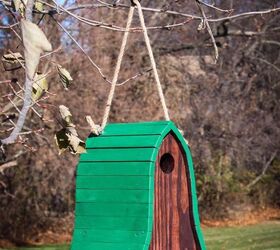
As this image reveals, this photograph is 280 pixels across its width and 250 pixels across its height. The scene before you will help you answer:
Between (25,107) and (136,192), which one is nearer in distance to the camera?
(25,107)

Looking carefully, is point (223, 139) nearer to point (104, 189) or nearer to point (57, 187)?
point (57, 187)

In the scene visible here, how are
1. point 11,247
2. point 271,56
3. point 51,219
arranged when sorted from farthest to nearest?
1. point 271,56
2. point 51,219
3. point 11,247

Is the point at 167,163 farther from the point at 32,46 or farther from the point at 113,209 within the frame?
the point at 32,46

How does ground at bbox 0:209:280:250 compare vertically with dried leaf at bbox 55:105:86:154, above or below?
above

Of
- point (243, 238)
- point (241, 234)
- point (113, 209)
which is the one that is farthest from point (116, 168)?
point (241, 234)

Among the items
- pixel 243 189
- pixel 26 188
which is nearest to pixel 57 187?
pixel 26 188

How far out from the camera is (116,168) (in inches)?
121

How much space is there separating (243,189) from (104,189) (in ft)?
45.9

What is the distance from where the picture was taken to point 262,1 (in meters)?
17.0

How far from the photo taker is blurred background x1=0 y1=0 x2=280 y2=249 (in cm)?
1120

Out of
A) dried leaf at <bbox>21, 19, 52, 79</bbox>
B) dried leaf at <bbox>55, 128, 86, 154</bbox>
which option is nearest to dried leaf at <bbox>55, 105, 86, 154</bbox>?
dried leaf at <bbox>55, 128, 86, 154</bbox>

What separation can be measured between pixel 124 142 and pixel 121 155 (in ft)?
0.22

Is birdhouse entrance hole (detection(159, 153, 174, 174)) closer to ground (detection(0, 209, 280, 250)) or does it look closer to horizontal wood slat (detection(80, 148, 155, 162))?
horizontal wood slat (detection(80, 148, 155, 162))

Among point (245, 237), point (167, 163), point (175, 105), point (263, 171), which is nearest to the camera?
point (167, 163)
